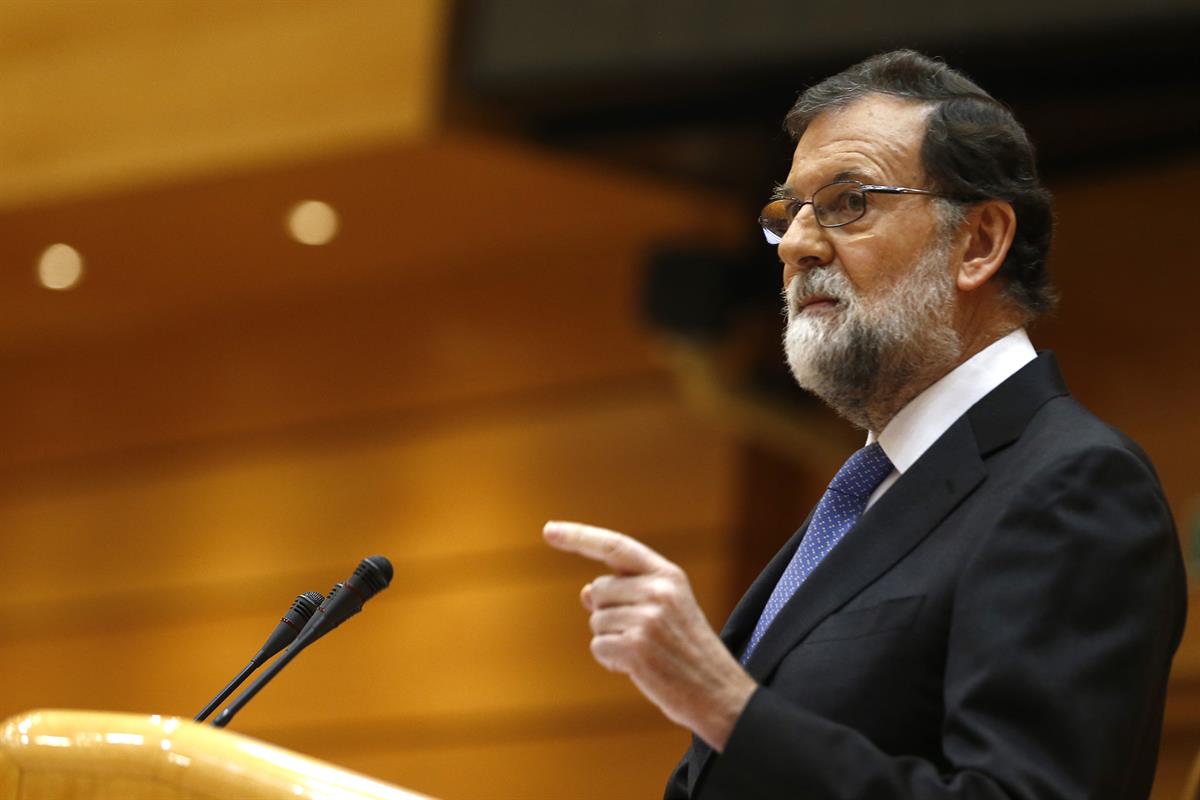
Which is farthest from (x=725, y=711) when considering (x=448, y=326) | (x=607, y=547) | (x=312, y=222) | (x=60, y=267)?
(x=60, y=267)

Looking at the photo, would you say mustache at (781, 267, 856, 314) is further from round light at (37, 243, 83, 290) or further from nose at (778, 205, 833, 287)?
round light at (37, 243, 83, 290)

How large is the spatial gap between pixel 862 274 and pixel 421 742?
4118 mm

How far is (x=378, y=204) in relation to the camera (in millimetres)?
5156

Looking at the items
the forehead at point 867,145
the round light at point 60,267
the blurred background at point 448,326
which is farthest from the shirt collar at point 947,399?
the round light at point 60,267

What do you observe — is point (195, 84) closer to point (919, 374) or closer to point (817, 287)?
point (817, 287)

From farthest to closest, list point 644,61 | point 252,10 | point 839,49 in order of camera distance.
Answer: point 252,10 < point 644,61 < point 839,49

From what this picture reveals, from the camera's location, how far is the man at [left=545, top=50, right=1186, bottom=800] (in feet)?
5.08

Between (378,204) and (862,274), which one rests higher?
(378,204)

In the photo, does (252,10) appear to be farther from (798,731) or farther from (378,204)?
(798,731)

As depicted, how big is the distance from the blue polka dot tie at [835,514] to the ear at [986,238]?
215mm

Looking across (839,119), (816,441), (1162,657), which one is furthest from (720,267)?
(1162,657)

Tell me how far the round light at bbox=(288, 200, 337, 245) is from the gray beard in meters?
3.35

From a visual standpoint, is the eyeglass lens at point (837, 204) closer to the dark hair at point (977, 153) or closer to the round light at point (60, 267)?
the dark hair at point (977, 153)

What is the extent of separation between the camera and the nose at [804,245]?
1.98m
